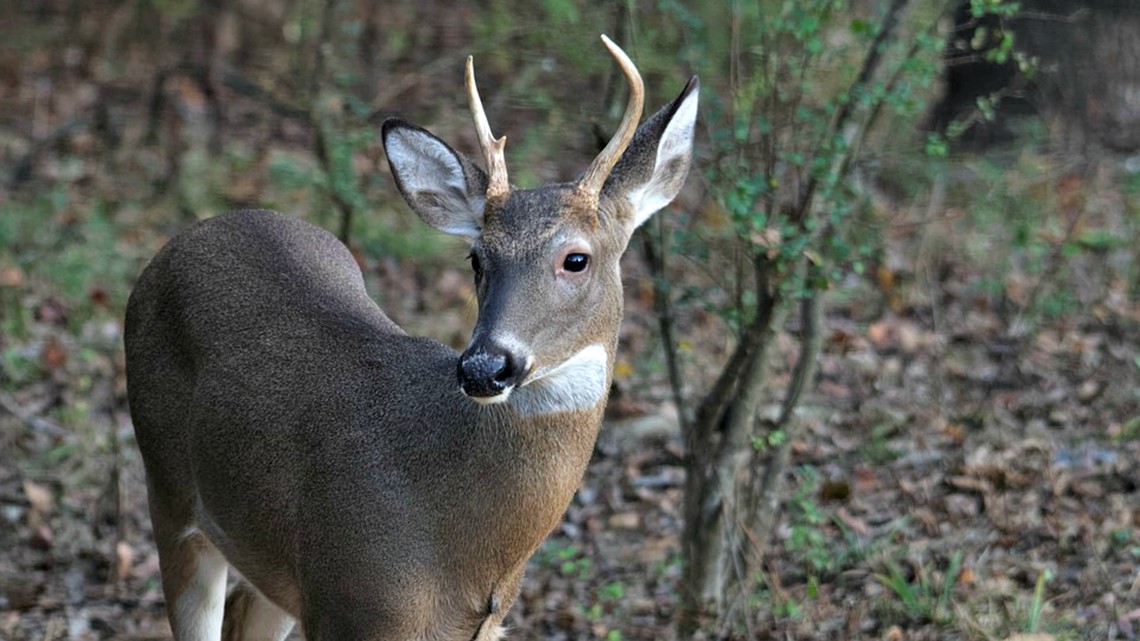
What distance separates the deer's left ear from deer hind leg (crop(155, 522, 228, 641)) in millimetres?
1784

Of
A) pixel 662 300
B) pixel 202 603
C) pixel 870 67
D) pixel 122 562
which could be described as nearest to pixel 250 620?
pixel 202 603

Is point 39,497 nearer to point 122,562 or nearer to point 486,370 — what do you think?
point 122,562

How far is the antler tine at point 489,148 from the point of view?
4043mm

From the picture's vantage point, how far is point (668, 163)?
432cm

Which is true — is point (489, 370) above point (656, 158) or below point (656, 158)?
below

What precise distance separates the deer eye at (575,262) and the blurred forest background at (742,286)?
119 cm

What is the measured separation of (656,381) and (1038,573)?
259cm

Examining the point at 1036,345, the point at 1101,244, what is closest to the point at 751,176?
the point at 1036,345

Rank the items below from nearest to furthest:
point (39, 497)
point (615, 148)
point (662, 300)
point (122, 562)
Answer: point (615, 148) → point (662, 300) → point (122, 562) → point (39, 497)

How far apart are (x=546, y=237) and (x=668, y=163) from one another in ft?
1.76

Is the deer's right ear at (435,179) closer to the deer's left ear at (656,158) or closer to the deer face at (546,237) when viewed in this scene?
the deer face at (546,237)

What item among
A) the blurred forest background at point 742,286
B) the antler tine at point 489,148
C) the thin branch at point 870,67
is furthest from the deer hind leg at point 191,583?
the thin branch at point 870,67

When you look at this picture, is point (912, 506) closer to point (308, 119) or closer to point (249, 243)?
point (249, 243)

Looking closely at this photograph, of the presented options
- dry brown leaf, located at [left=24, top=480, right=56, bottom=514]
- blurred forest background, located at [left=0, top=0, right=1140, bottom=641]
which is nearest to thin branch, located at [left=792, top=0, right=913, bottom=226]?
blurred forest background, located at [left=0, top=0, right=1140, bottom=641]
